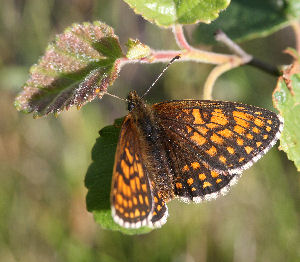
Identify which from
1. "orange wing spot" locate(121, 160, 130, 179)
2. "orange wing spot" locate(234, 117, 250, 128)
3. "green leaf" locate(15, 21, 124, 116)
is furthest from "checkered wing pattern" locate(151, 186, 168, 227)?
"green leaf" locate(15, 21, 124, 116)

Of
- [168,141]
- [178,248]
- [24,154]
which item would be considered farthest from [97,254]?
[168,141]

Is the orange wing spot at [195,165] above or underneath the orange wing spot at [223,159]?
above

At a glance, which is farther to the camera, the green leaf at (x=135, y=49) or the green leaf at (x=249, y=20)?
the green leaf at (x=249, y=20)

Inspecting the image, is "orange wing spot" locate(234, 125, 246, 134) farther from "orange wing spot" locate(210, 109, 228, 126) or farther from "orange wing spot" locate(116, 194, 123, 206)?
"orange wing spot" locate(116, 194, 123, 206)

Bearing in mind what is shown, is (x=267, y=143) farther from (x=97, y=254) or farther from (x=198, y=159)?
(x=97, y=254)

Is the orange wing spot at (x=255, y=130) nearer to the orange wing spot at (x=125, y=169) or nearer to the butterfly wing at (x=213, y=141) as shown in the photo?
the butterfly wing at (x=213, y=141)

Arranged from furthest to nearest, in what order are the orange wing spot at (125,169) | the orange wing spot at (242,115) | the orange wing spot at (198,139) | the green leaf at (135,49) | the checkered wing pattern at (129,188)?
the orange wing spot at (198,139)
the orange wing spot at (242,115)
the orange wing spot at (125,169)
the checkered wing pattern at (129,188)
the green leaf at (135,49)

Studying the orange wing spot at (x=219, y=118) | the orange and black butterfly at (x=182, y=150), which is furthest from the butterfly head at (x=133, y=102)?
the orange wing spot at (x=219, y=118)
